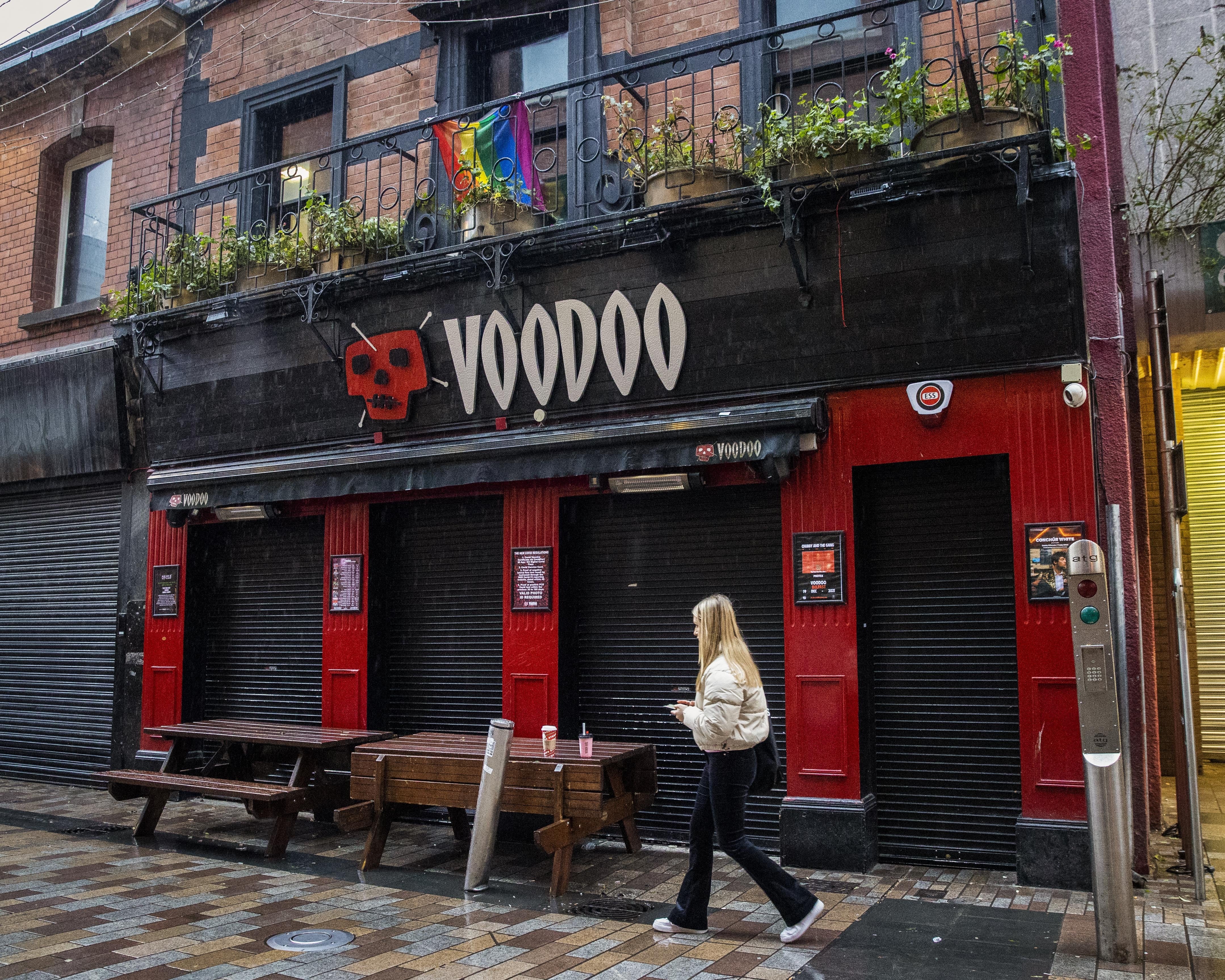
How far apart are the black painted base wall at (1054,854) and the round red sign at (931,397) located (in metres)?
2.84

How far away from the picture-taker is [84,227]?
42.7 feet

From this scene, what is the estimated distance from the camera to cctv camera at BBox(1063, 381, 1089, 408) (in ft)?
22.2

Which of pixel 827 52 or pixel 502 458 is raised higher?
pixel 827 52

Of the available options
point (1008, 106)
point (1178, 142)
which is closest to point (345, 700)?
point (1008, 106)

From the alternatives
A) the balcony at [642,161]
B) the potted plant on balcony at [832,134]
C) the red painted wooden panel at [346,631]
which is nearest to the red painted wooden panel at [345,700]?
the red painted wooden panel at [346,631]

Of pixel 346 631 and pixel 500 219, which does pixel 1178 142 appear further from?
pixel 346 631

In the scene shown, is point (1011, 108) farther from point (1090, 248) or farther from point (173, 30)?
point (173, 30)

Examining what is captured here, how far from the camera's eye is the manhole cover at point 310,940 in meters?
5.42

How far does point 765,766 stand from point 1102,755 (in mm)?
1696

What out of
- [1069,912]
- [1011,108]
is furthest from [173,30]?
[1069,912]

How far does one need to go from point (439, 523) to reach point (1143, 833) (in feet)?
20.3

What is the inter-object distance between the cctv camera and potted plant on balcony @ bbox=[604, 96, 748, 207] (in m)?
2.78

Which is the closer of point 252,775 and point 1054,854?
point 1054,854

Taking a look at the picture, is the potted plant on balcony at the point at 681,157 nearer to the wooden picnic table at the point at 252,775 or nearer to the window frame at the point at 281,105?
the window frame at the point at 281,105
